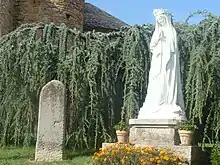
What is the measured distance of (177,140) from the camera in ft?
26.5

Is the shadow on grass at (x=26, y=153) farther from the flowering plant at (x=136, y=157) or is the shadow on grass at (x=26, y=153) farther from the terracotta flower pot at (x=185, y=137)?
the terracotta flower pot at (x=185, y=137)

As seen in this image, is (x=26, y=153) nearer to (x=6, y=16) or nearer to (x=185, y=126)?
(x=185, y=126)

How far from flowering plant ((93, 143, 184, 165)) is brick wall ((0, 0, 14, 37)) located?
9.44 m

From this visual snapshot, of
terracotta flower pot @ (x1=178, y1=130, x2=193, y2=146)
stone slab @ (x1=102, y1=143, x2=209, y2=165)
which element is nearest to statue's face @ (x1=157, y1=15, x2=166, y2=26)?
terracotta flower pot @ (x1=178, y1=130, x2=193, y2=146)

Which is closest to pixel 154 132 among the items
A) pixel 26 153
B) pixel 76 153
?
pixel 76 153

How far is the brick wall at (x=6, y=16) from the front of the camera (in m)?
15.5

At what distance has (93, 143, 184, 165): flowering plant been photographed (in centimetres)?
685

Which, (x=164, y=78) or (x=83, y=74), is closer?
(x=164, y=78)

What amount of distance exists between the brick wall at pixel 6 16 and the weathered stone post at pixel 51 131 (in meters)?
7.04

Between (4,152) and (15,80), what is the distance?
1.81 m

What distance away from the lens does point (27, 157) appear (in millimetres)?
9617

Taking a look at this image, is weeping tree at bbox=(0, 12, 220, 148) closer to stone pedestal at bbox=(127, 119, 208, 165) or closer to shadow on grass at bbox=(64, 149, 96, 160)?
shadow on grass at bbox=(64, 149, 96, 160)

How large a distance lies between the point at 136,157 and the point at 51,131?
109 inches

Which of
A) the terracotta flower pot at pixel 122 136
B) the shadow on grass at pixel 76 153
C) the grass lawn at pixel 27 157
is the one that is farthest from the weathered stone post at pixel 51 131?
the terracotta flower pot at pixel 122 136
